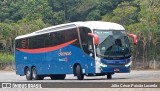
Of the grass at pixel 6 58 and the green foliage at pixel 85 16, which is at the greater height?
the green foliage at pixel 85 16

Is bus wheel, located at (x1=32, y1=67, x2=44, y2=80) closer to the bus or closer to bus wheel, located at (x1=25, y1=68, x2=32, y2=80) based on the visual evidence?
bus wheel, located at (x1=25, y1=68, x2=32, y2=80)

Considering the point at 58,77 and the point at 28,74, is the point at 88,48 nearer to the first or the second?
the point at 58,77

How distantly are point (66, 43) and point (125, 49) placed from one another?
3542 millimetres

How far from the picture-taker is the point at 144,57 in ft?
155

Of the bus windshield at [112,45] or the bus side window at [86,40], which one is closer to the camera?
the bus windshield at [112,45]

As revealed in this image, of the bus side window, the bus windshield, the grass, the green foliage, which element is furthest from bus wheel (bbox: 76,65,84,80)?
the grass

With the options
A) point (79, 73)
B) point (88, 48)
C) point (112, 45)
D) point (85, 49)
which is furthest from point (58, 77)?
point (112, 45)

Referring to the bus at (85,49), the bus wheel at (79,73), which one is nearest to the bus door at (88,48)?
the bus at (85,49)

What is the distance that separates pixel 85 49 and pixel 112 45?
58.2 inches

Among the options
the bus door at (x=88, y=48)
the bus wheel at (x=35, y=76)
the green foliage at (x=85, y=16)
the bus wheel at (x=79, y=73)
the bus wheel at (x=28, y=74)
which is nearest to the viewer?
the bus door at (x=88, y=48)

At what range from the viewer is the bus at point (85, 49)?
23156 millimetres

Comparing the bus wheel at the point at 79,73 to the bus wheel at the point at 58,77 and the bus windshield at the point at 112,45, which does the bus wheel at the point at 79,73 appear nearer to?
the bus windshield at the point at 112,45

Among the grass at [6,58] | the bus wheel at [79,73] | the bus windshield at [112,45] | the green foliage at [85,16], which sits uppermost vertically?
the green foliage at [85,16]

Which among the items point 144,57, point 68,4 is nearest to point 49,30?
point 144,57
